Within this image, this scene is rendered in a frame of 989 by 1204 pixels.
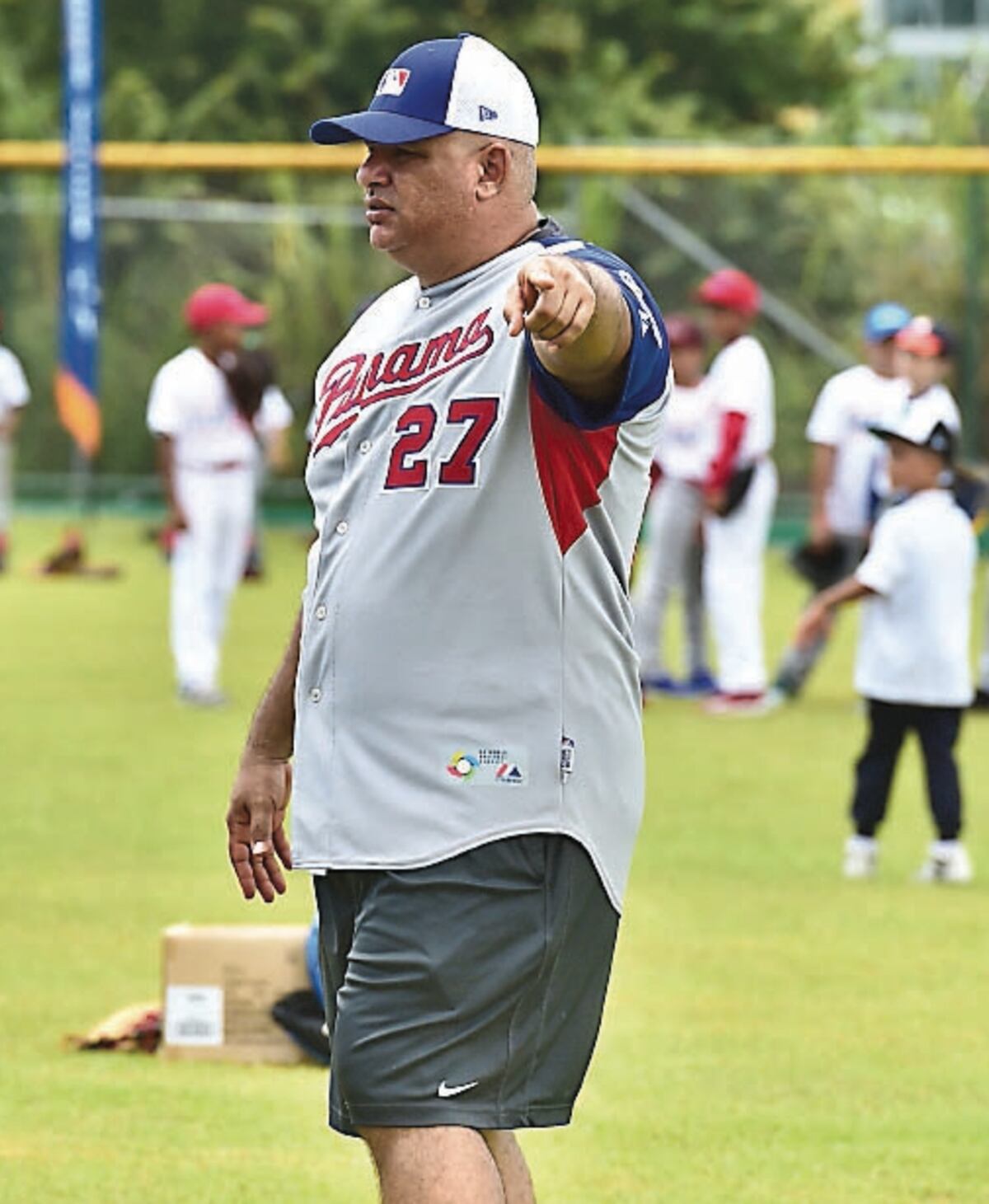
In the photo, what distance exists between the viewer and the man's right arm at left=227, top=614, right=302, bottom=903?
498 cm

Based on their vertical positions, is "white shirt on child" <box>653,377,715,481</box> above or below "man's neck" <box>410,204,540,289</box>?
below

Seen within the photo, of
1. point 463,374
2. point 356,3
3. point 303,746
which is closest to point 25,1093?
point 303,746

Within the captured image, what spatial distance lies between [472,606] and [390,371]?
0.42m

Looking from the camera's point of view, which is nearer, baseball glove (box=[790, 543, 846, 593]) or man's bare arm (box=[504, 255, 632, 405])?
man's bare arm (box=[504, 255, 632, 405])

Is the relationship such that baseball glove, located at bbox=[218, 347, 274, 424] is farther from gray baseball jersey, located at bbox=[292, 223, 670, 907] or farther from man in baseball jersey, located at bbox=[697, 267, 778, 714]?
gray baseball jersey, located at bbox=[292, 223, 670, 907]

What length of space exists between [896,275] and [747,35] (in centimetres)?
Answer: 1393

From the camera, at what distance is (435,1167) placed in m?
4.32

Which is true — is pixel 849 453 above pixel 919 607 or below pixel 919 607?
below

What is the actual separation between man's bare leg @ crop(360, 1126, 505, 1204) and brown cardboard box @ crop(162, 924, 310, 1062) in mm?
2866

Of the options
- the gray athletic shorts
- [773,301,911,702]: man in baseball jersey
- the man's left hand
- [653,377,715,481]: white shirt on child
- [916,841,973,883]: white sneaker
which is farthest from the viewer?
[653,377,715,481]: white shirt on child

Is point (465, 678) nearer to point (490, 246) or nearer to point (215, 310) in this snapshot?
point (490, 246)

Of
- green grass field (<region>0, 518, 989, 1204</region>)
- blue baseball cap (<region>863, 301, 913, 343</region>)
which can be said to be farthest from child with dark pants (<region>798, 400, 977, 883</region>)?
blue baseball cap (<region>863, 301, 913, 343</region>)

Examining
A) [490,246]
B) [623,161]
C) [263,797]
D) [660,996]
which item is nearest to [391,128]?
[490,246]

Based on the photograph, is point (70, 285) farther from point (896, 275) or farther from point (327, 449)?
point (327, 449)
